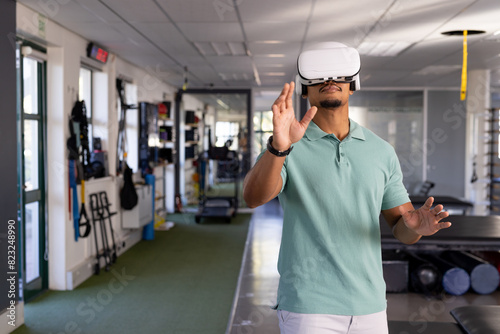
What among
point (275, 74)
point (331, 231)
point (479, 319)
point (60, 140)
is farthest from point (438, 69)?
point (331, 231)

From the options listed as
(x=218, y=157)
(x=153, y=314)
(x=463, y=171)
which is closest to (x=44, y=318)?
(x=153, y=314)

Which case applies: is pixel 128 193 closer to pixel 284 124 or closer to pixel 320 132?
pixel 320 132

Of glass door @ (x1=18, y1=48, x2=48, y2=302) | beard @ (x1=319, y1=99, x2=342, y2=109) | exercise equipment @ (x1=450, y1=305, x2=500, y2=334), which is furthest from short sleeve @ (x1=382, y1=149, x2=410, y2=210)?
glass door @ (x1=18, y1=48, x2=48, y2=302)

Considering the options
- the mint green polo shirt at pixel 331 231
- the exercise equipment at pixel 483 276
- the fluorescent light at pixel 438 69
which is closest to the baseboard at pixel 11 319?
the mint green polo shirt at pixel 331 231

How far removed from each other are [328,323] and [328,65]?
72 cm

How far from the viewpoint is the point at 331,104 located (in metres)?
1.47

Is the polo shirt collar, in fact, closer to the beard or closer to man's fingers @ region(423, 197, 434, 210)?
the beard

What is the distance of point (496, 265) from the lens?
473cm

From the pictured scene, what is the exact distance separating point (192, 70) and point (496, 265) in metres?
4.99

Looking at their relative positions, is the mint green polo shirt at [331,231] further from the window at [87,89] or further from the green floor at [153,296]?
the window at [87,89]

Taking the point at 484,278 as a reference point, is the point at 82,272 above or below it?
below

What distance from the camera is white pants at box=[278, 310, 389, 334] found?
4.53ft

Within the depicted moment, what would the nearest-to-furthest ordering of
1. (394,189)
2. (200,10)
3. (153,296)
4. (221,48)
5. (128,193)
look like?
(394,189), (200,10), (153,296), (221,48), (128,193)

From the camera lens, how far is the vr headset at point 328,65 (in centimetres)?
143
